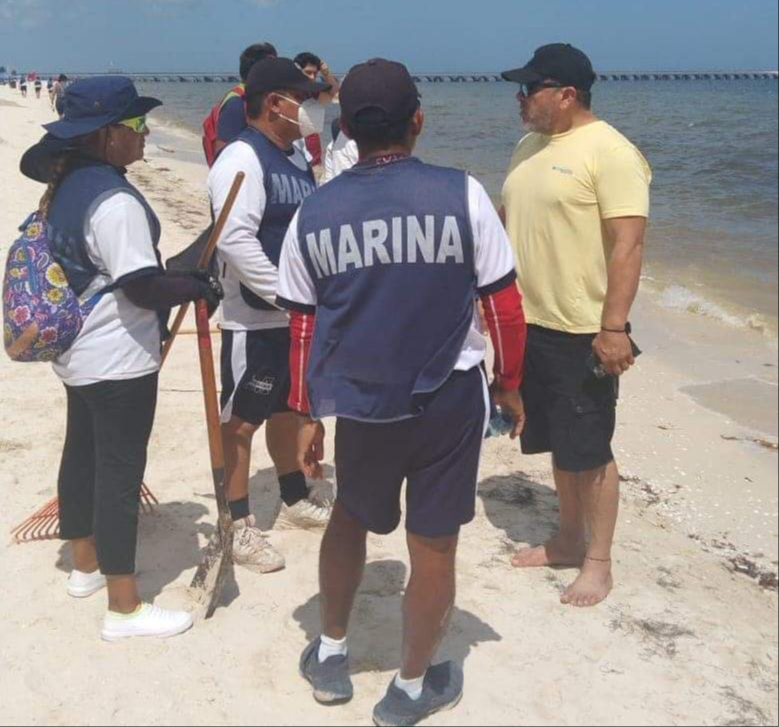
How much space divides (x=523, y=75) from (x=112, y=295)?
1666mm

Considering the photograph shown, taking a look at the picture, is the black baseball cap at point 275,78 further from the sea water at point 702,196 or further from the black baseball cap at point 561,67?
the sea water at point 702,196

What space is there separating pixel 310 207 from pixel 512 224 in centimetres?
121

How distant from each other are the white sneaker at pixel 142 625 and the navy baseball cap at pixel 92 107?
173 cm

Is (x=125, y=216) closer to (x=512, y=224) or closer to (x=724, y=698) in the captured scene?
(x=512, y=224)

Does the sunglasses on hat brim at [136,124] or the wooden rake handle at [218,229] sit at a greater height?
the sunglasses on hat brim at [136,124]

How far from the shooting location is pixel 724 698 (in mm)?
2738

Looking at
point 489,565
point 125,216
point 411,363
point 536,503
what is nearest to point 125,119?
→ point 125,216

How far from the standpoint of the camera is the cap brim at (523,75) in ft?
10.3

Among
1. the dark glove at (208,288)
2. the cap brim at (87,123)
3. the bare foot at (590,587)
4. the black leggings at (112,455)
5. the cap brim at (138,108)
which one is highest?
the cap brim at (138,108)

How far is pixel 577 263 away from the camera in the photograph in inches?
126

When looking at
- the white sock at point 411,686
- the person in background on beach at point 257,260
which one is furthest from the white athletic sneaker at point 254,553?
the white sock at point 411,686

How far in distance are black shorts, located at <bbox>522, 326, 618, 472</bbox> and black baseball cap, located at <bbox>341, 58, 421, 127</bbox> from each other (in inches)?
53.3

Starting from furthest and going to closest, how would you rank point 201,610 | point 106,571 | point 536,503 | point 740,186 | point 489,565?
point 740,186 < point 536,503 < point 489,565 < point 201,610 < point 106,571

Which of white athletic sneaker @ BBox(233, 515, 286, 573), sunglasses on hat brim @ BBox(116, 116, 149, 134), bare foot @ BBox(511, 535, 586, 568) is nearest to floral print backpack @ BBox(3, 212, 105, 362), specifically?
sunglasses on hat brim @ BBox(116, 116, 149, 134)
